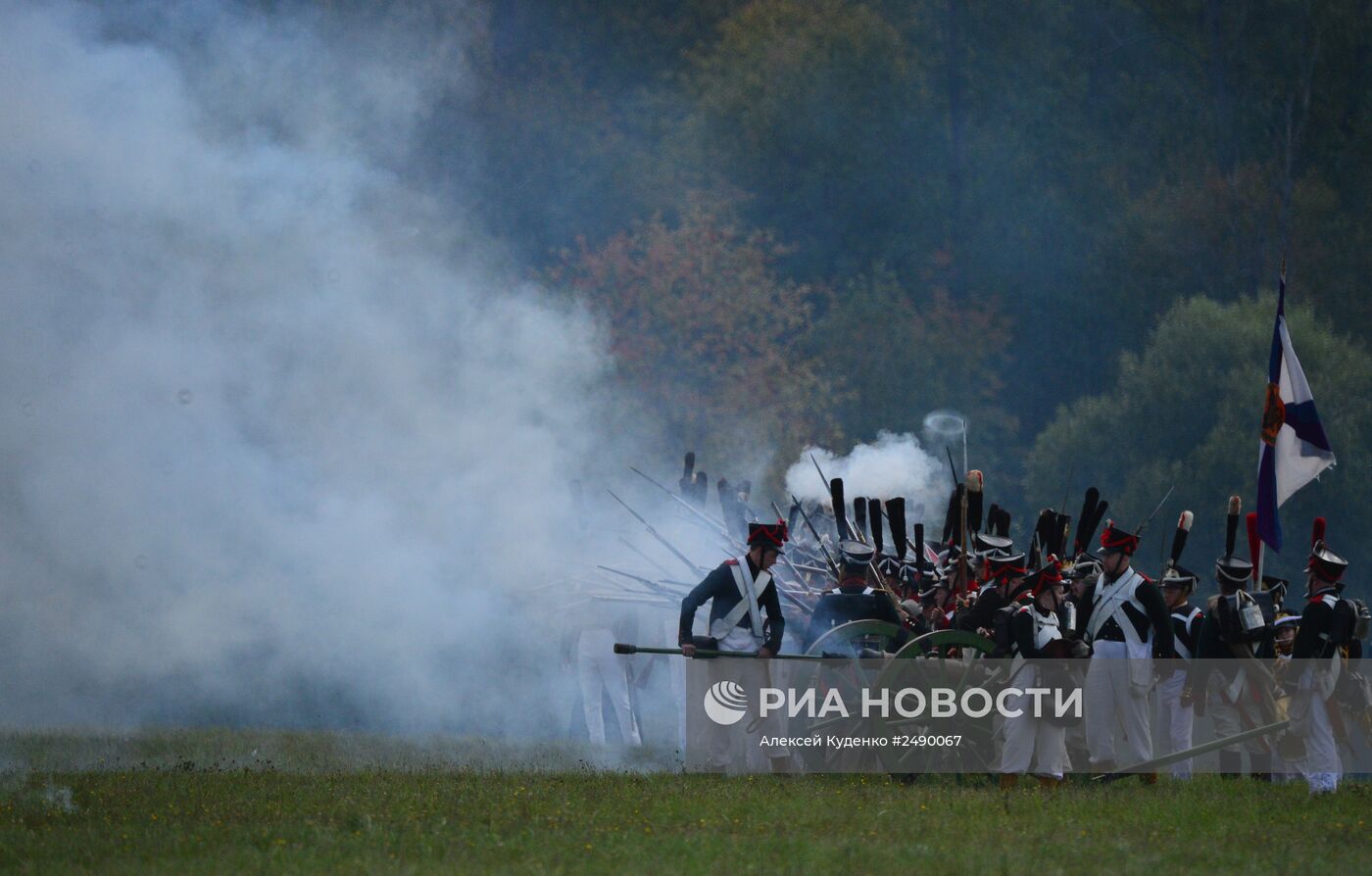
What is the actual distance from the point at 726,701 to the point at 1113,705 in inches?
109

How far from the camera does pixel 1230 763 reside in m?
14.5

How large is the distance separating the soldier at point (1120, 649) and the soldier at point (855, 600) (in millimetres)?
1531

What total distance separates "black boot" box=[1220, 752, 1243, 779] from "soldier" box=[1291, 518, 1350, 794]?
137cm

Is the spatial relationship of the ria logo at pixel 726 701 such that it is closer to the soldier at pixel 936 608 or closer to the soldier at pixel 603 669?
the soldier at pixel 936 608

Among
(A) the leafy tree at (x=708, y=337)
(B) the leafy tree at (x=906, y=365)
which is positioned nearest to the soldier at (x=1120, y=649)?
(A) the leafy tree at (x=708, y=337)

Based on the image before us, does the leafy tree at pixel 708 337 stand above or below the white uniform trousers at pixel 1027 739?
above

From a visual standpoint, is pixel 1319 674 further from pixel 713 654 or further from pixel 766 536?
pixel 713 654

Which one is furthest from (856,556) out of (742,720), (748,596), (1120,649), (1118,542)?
(1120,649)

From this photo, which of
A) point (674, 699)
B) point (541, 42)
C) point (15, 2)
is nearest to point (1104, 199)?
point (541, 42)

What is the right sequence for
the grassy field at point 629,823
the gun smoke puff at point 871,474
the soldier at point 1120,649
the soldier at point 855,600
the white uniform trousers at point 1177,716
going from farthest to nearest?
1. the gun smoke puff at point 871,474
2. the white uniform trousers at point 1177,716
3. the soldier at point 1120,649
4. the soldier at point 855,600
5. the grassy field at point 629,823

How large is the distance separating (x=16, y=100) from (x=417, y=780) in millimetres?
5903

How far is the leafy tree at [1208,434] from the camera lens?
109 ft

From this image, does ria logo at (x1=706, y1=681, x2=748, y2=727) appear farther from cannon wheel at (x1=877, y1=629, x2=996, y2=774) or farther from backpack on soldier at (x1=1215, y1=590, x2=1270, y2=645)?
backpack on soldier at (x1=1215, y1=590, x2=1270, y2=645)

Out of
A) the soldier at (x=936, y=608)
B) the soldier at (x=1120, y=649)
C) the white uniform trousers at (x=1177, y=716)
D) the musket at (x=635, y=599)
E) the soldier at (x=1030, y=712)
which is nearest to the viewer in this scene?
the soldier at (x=1030, y=712)
